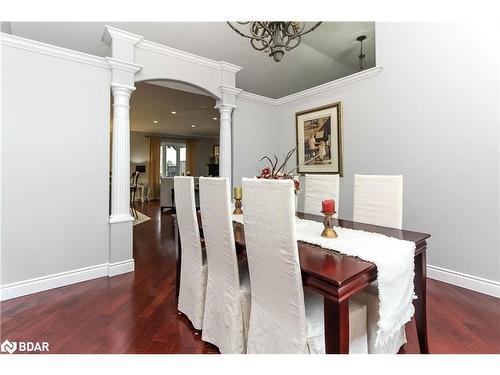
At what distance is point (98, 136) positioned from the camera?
8.87ft

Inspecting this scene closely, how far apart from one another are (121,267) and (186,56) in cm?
278

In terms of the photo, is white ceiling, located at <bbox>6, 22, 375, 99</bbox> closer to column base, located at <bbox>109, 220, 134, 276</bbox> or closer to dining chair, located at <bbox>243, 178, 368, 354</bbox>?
column base, located at <bbox>109, 220, 134, 276</bbox>

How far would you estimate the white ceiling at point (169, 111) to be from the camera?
5414 millimetres

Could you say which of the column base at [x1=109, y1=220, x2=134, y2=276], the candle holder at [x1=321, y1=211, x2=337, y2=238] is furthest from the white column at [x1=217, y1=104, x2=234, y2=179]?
the candle holder at [x1=321, y1=211, x2=337, y2=238]

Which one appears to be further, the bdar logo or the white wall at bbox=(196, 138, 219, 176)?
the white wall at bbox=(196, 138, 219, 176)

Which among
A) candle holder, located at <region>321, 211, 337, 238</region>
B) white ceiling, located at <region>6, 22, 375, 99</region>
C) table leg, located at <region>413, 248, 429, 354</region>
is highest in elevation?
white ceiling, located at <region>6, 22, 375, 99</region>

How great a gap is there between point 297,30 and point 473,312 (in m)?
2.55

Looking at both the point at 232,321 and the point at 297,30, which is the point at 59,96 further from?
the point at 232,321

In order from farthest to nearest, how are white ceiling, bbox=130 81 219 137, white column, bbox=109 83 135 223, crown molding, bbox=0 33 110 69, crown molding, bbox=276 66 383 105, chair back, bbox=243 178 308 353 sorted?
white ceiling, bbox=130 81 219 137 → crown molding, bbox=276 66 383 105 → white column, bbox=109 83 135 223 → crown molding, bbox=0 33 110 69 → chair back, bbox=243 178 308 353

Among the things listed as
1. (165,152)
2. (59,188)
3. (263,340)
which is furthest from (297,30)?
(165,152)

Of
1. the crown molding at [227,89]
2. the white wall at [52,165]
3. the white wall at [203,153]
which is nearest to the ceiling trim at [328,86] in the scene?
the crown molding at [227,89]

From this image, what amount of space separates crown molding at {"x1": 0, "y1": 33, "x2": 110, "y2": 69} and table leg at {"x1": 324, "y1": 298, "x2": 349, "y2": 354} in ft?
10.2

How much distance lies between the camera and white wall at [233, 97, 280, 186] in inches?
157

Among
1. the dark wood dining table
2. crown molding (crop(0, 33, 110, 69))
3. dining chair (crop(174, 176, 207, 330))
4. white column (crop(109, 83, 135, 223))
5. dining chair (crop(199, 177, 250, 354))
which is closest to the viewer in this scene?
the dark wood dining table
